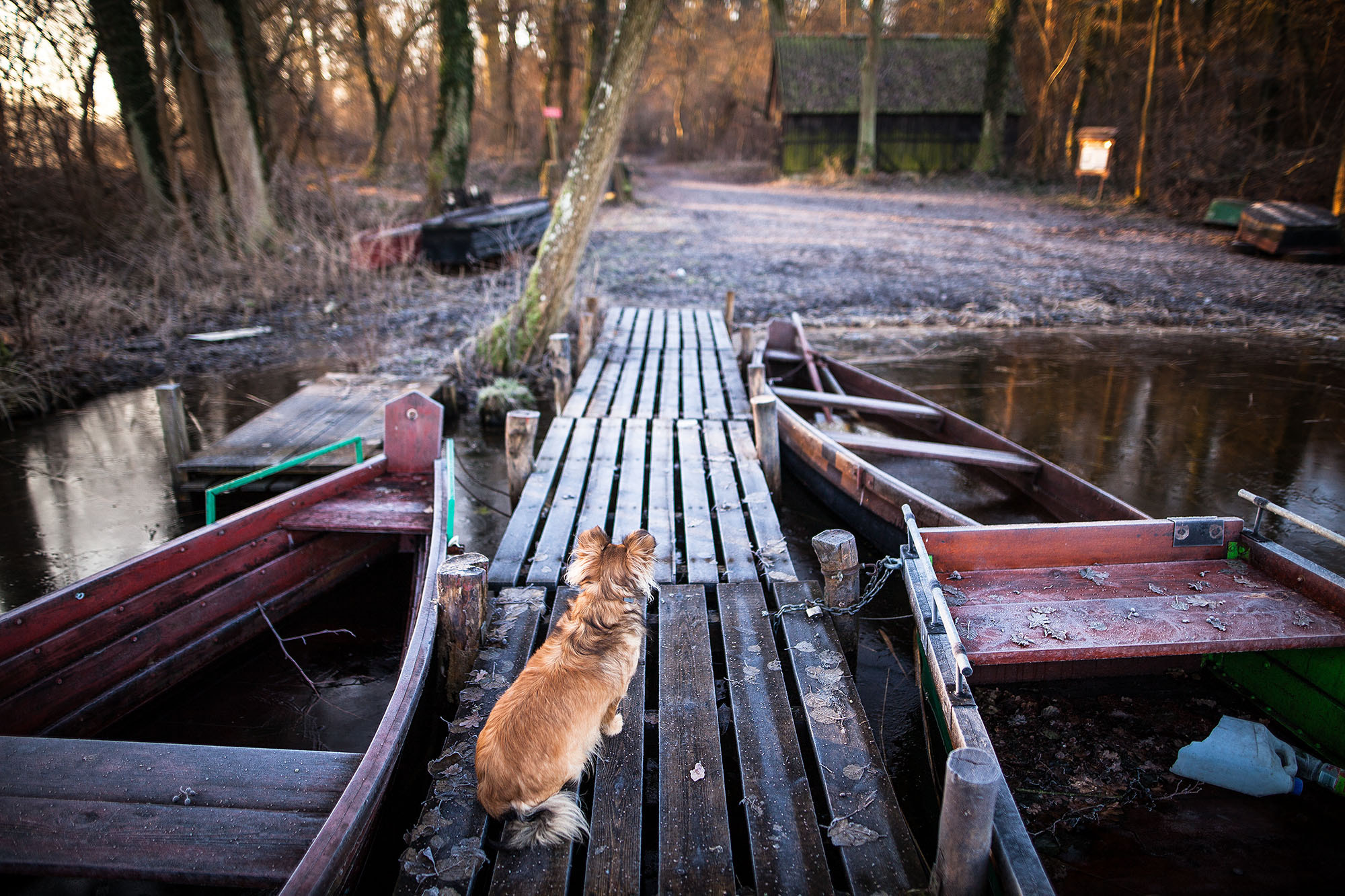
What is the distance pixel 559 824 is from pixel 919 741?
2321 mm

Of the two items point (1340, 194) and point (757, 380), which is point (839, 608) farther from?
point (1340, 194)

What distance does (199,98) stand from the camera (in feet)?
48.3

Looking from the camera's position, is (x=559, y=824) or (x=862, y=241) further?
(x=862, y=241)

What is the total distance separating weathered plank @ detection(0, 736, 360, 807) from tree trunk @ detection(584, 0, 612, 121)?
73.9 ft

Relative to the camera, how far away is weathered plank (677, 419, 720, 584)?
467cm

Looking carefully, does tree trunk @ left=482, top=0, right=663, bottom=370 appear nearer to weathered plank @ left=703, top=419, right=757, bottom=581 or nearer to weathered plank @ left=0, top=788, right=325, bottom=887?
weathered plank @ left=703, top=419, right=757, bottom=581

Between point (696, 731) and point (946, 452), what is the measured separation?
163 inches

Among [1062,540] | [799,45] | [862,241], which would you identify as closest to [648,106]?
[799,45]

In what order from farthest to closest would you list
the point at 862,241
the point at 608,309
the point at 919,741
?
the point at 862,241 → the point at 608,309 → the point at 919,741

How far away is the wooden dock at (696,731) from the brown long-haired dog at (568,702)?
0.15 metres

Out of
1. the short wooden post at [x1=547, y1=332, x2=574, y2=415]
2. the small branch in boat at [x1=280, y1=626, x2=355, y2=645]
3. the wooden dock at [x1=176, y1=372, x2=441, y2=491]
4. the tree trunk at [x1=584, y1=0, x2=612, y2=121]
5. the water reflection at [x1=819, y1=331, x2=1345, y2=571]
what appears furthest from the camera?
the tree trunk at [x1=584, y1=0, x2=612, y2=121]

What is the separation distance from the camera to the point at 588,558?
3.01m

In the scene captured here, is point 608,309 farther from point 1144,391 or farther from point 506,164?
point 506,164

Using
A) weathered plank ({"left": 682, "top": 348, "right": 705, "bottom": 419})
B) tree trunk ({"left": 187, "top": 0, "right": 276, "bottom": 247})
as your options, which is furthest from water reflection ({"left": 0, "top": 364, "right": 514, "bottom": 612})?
tree trunk ({"left": 187, "top": 0, "right": 276, "bottom": 247})
